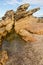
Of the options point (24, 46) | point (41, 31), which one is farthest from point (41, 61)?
point (41, 31)

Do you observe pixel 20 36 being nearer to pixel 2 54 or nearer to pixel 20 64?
pixel 2 54

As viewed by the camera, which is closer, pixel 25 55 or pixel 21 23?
pixel 25 55

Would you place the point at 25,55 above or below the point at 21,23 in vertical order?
above

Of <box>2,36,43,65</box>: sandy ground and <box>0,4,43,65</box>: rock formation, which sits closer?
<box>2,36,43,65</box>: sandy ground

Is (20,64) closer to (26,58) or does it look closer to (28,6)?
(26,58)

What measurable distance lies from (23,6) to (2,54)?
77.8 ft

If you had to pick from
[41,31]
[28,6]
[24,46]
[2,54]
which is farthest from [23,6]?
[2,54]

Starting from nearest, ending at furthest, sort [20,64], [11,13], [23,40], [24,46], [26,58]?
1. [20,64]
2. [26,58]
3. [24,46]
4. [23,40]
5. [11,13]

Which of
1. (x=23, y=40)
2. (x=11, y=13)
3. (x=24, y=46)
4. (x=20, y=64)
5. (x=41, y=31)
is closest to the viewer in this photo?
(x=20, y=64)

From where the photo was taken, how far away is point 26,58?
23562 millimetres

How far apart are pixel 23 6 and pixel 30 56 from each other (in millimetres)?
24214

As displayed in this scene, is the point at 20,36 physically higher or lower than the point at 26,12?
lower

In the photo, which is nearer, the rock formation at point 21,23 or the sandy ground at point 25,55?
the sandy ground at point 25,55

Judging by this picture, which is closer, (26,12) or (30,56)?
(30,56)
